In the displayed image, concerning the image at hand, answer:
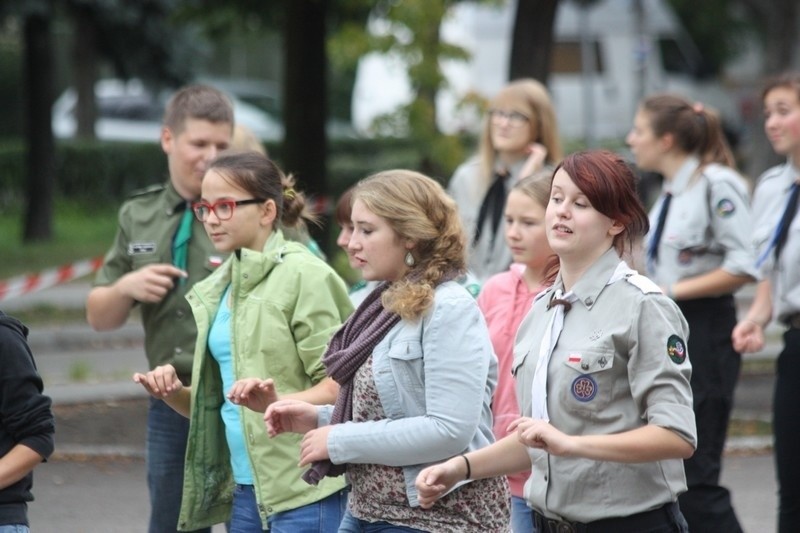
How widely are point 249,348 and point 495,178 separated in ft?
8.46

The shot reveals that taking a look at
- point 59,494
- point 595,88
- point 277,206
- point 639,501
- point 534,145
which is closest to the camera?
point 639,501

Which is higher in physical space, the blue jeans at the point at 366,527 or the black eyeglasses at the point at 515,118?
the black eyeglasses at the point at 515,118

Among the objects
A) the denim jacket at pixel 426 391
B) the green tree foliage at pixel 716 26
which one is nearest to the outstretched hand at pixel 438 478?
the denim jacket at pixel 426 391

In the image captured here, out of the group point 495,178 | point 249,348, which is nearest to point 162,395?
point 249,348

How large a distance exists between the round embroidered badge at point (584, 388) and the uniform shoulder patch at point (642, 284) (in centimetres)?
26

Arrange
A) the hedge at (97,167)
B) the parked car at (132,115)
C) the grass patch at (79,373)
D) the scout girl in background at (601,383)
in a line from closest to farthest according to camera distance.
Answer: the scout girl in background at (601,383)
the grass patch at (79,373)
the hedge at (97,167)
the parked car at (132,115)

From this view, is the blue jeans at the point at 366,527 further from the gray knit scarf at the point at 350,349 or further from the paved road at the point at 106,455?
the paved road at the point at 106,455

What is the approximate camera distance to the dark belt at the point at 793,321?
557 centimetres

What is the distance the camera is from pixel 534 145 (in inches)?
255

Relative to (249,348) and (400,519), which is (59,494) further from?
(400,519)

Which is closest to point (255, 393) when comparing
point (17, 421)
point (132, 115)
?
point (17, 421)

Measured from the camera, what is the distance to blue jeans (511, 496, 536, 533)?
186 inches

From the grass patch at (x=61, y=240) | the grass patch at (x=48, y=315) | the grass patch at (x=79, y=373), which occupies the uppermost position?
the grass patch at (x=79, y=373)

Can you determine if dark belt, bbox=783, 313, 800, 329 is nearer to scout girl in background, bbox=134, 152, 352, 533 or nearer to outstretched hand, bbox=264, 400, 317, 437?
scout girl in background, bbox=134, 152, 352, 533
